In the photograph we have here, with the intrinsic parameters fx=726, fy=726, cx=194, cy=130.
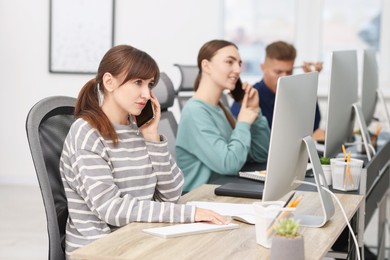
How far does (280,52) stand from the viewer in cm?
400

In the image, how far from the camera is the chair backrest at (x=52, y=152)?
6.32ft

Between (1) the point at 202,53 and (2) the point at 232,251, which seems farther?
(1) the point at 202,53

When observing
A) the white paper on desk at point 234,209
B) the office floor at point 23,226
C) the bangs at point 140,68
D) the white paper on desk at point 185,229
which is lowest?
the office floor at point 23,226

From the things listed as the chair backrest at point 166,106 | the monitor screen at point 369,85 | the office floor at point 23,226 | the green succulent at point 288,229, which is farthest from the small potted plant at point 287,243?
the office floor at point 23,226

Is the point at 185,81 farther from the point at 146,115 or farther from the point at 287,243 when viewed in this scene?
the point at 287,243

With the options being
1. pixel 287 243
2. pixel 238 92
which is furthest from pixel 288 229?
pixel 238 92

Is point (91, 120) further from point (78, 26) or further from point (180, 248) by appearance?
point (78, 26)

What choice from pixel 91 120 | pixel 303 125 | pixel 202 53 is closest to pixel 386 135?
pixel 202 53

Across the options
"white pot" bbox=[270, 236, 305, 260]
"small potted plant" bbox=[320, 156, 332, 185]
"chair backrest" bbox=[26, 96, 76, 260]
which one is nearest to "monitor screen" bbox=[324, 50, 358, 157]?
"small potted plant" bbox=[320, 156, 332, 185]

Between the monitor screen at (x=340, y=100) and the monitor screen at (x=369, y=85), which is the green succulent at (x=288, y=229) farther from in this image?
the monitor screen at (x=369, y=85)

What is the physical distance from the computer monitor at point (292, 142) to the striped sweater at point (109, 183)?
0.84 ft

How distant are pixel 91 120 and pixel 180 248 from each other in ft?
1.77

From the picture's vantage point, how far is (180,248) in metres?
1.70

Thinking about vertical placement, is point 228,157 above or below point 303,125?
below
